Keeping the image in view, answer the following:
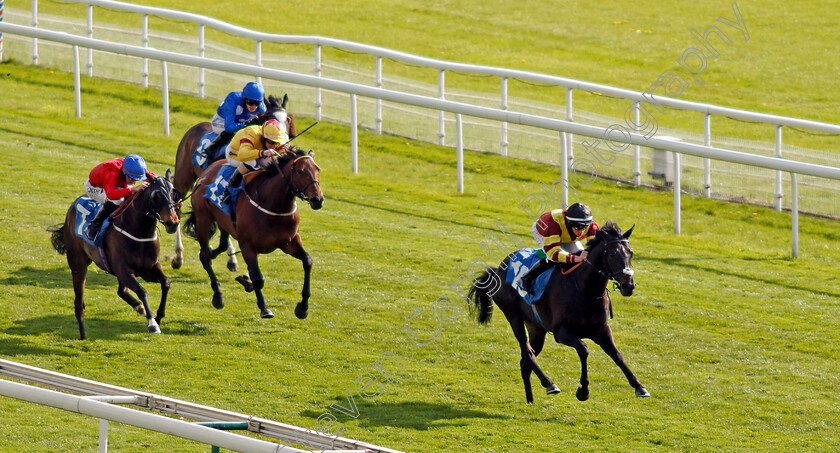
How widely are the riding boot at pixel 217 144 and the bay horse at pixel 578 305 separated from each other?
3567 millimetres

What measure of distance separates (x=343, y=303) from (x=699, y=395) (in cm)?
367

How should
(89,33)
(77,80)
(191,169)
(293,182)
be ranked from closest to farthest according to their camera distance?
(293,182) < (191,169) < (77,80) < (89,33)

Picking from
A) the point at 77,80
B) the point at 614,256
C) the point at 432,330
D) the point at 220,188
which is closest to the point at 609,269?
the point at 614,256

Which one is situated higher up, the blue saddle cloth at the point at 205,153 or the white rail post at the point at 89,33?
the white rail post at the point at 89,33

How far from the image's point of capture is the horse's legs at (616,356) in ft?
29.5

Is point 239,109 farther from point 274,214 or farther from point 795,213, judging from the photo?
point 795,213

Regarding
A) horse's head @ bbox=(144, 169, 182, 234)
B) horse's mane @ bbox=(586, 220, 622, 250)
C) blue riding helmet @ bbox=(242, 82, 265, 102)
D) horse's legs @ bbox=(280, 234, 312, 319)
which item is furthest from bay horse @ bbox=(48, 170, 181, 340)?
horse's mane @ bbox=(586, 220, 622, 250)

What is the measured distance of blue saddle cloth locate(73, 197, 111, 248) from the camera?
35.3 ft

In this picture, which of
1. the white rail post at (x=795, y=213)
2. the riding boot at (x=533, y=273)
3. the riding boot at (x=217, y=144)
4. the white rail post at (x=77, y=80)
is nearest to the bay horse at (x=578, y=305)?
the riding boot at (x=533, y=273)

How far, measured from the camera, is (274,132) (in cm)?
1098

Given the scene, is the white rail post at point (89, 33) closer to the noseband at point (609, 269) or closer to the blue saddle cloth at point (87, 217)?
the blue saddle cloth at point (87, 217)

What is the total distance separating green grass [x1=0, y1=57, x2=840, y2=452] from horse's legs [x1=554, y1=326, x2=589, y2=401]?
1.00ft

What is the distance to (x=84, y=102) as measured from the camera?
19.5 metres

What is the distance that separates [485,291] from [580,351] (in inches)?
51.8
